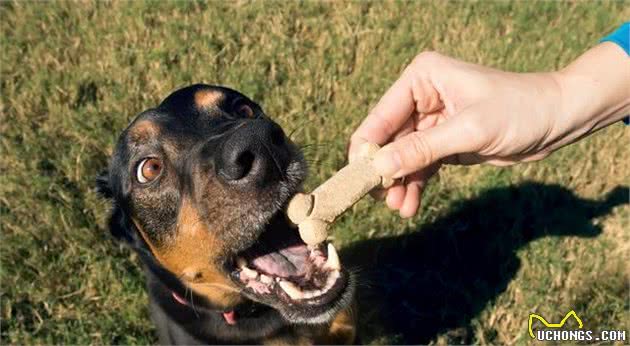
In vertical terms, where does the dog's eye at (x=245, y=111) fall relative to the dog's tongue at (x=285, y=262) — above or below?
above

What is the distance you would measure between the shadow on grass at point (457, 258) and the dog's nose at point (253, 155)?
7.14 ft

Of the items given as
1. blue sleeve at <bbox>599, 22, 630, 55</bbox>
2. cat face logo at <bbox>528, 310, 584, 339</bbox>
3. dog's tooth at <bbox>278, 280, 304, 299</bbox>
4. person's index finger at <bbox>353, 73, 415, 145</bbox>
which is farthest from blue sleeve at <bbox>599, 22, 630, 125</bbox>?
dog's tooth at <bbox>278, 280, 304, 299</bbox>

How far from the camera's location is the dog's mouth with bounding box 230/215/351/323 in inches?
138

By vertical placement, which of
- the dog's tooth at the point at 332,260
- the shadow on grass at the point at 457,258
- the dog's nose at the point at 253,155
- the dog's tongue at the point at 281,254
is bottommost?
the shadow on grass at the point at 457,258

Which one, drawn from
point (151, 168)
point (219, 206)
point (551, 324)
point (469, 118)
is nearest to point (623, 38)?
point (469, 118)

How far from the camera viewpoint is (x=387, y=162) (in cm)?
351

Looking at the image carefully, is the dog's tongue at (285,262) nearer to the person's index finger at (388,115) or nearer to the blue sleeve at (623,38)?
the person's index finger at (388,115)

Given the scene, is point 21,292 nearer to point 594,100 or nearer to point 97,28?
point 97,28

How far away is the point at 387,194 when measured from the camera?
4203 millimetres

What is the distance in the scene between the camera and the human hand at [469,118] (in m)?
3.54

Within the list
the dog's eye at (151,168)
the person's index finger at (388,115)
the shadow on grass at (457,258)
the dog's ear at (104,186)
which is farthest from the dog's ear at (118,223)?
the shadow on grass at (457,258)

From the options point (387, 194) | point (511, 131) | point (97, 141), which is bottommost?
point (97, 141)

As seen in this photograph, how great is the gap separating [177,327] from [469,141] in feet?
7.34

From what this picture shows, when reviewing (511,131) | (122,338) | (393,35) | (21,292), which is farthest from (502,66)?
(21,292)
